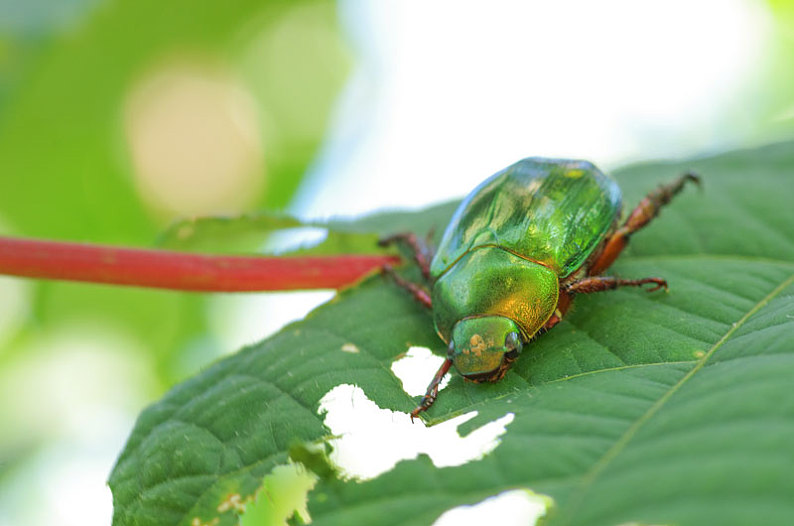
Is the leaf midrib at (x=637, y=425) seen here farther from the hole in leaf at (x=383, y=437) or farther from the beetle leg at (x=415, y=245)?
the beetle leg at (x=415, y=245)

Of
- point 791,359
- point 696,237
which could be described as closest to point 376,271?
point 696,237

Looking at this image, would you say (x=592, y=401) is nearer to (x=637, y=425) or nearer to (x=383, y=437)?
(x=637, y=425)

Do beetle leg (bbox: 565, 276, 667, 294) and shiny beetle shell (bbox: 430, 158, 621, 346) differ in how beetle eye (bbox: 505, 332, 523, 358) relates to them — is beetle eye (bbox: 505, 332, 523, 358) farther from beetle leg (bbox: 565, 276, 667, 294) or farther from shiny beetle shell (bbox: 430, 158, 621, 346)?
beetle leg (bbox: 565, 276, 667, 294)

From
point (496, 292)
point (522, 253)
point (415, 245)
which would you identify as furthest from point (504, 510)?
point (415, 245)

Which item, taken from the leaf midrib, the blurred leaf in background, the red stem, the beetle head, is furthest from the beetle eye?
the blurred leaf in background

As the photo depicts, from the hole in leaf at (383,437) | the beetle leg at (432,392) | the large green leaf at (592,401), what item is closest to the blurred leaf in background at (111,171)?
the large green leaf at (592,401)
